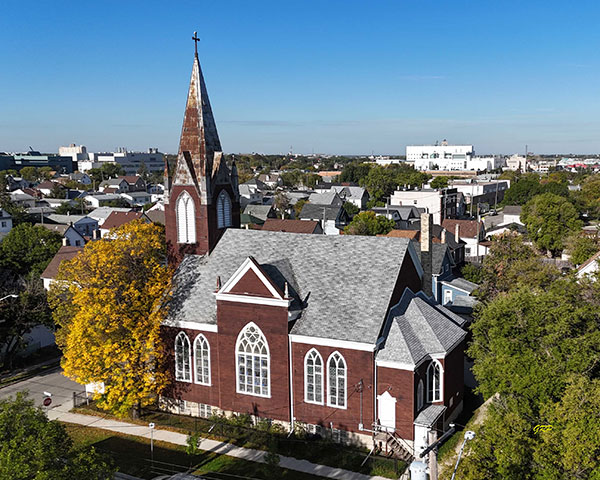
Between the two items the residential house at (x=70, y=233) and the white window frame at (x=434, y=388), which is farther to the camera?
the residential house at (x=70, y=233)

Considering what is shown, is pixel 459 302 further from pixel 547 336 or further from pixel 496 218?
pixel 496 218

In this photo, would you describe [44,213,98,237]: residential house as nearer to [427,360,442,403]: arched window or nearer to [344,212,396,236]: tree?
[344,212,396,236]: tree

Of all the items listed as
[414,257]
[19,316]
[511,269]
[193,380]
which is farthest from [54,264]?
[511,269]

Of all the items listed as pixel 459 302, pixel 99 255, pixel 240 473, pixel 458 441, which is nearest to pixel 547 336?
pixel 458 441

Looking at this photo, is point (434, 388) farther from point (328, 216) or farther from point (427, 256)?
point (328, 216)

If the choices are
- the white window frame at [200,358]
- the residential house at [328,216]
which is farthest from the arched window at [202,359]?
the residential house at [328,216]

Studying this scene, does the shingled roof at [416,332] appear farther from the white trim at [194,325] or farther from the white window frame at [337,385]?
the white trim at [194,325]
